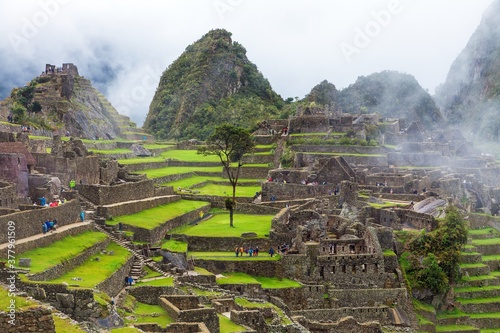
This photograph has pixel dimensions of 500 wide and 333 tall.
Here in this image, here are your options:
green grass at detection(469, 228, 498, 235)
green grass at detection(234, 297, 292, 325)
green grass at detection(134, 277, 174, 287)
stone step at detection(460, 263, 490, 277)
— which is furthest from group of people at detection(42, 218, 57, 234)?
green grass at detection(469, 228, 498, 235)

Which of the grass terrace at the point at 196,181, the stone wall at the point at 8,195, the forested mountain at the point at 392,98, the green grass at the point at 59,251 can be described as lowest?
the green grass at the point at 59,251

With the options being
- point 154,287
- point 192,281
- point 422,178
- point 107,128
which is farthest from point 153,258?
point 107,128

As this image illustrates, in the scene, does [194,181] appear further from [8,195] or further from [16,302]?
[16,302]

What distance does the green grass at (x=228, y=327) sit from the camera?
23503 millimetres

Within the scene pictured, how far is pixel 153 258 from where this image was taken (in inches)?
1208

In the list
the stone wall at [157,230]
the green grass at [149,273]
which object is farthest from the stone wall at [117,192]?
the green grass at [149,273]

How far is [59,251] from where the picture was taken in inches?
964

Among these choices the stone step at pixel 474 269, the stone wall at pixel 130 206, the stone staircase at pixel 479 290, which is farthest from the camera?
the stone step at pixel 474 269

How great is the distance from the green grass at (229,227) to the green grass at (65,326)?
68.9ft

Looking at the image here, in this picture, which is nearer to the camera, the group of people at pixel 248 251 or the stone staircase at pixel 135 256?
the stone staircase at pixel 135 256

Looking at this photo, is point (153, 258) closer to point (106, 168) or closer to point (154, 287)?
point (154, 287)

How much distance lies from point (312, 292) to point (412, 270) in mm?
6332

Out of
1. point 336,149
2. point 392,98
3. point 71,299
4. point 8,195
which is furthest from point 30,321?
point 392,98

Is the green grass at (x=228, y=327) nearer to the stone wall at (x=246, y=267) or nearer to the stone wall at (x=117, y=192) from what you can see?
the stone wall at (x=246, y=267)
